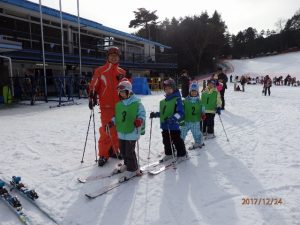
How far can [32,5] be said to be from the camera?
19.1 m

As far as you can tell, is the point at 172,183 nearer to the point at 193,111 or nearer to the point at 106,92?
the point at 106,92

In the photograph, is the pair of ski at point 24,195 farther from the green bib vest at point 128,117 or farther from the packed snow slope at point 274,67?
the packed snow slope at point 274,67

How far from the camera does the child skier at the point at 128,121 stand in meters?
4.50

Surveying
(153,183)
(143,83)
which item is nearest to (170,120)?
(153,183)

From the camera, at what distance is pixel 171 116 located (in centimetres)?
527

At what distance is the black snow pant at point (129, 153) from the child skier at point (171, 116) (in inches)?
29.1

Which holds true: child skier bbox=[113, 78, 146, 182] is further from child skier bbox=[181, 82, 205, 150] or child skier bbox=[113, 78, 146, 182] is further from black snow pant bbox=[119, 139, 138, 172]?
child skier bbox=[181, 82, 205, 150]

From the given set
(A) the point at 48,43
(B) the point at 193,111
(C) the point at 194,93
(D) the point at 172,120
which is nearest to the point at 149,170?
(D) the point at 172,120

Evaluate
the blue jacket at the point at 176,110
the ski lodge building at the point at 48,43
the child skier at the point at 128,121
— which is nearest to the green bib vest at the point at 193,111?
the blue jacket at the point at 176,110

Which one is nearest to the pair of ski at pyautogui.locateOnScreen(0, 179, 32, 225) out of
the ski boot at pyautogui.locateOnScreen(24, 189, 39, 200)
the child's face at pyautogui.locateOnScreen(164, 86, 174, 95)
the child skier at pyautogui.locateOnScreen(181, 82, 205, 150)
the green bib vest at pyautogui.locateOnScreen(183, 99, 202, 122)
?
the ski boot at pyautogui.locateOnScreen(24, 189, 39, 200)

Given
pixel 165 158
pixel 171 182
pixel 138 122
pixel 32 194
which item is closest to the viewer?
pixel 32 194

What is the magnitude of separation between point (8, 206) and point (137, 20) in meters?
59.3

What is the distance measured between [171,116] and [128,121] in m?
1.02

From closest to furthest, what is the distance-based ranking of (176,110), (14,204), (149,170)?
(14,204) → (149,170) → (176,110)
